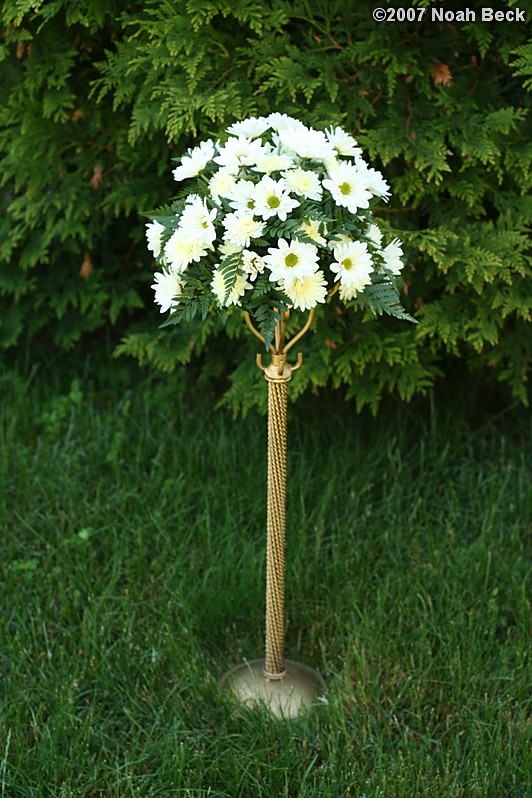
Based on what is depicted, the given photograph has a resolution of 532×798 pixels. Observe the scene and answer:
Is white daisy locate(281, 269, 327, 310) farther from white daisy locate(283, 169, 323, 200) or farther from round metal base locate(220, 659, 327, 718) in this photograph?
round metal base locate(220, 659, 327, 718)

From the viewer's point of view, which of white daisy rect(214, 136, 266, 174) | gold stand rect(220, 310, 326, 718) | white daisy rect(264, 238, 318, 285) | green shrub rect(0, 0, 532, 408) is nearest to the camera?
white daisy rect(264, 238, 318, 285)

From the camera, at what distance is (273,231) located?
6.40ft

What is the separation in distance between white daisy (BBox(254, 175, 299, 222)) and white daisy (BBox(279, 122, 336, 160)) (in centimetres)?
12

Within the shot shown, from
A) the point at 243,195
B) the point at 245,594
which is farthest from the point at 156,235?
the point at 245,594

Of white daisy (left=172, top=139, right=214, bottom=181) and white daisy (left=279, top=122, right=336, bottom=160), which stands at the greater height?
white daisy (left=279, top=122, right=336, bottom=160)

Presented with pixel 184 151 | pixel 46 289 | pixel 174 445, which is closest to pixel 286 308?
pixel 184 151

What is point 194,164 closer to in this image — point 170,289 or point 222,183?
point 222,183

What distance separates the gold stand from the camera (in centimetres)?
224

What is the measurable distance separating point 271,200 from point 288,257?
13cm

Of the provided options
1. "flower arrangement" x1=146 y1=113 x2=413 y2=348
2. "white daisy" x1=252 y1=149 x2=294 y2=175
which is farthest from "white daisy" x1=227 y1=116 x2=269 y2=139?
"white daisy" x1=252 y1=149 x2=294 y2=175

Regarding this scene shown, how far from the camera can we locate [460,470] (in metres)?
3.42

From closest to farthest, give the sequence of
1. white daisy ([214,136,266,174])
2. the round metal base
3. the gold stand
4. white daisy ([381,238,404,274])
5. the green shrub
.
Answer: white daisy ([214,136,266,174])
white daisy ([381,238,404,274])
the gold stand
the round metal base
the green shrub

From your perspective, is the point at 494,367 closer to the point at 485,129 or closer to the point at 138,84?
the point at 485,129

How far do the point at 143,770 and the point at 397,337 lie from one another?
152 centimetres
